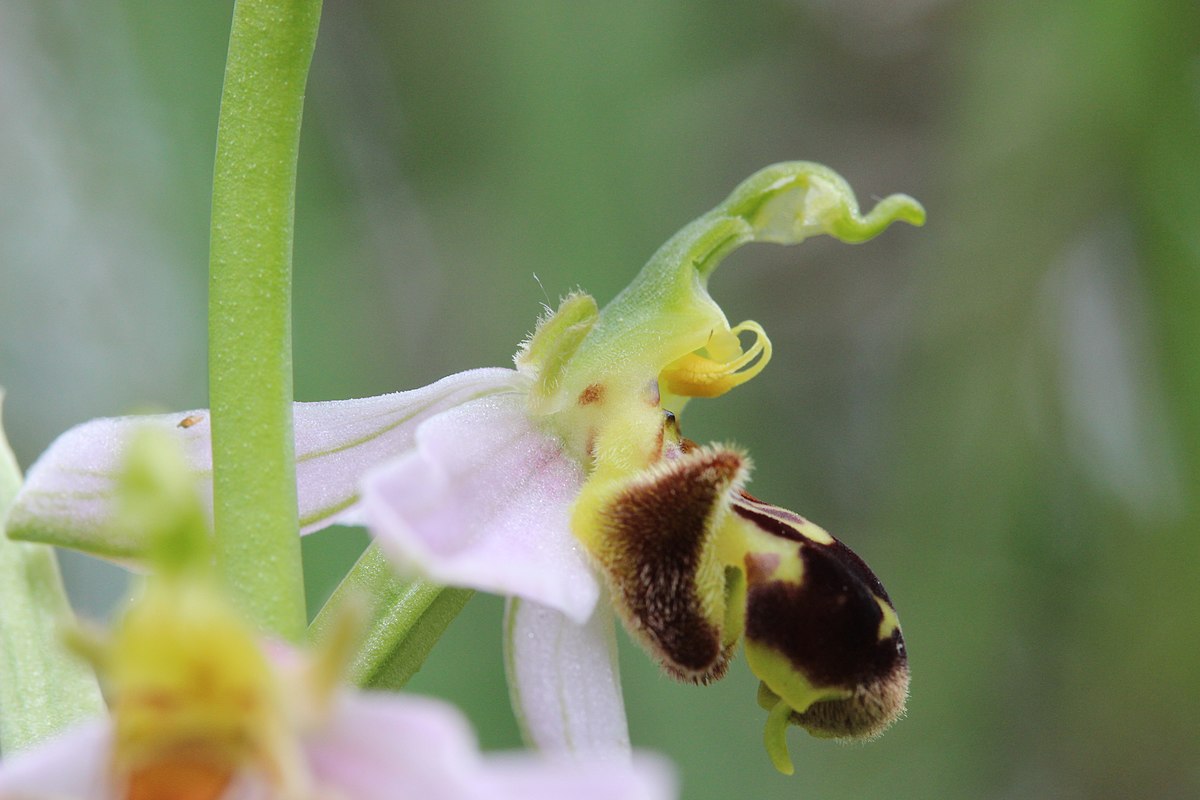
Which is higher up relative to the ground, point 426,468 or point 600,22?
point 600,22

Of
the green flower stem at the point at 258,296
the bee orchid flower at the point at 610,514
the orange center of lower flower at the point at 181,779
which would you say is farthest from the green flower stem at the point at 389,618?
the orange center of lower flower at the point at 181,779

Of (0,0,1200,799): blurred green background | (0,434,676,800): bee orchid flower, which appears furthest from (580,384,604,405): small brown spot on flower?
(0,0,1200,799): blurred green background

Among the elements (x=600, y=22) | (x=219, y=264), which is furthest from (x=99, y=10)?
(x=219, y=264)

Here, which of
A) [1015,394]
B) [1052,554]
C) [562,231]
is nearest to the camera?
[562,231]

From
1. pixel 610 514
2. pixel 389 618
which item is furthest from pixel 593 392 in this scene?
pixel 389 618

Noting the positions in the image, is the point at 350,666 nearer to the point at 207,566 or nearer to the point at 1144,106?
the point at 207,566

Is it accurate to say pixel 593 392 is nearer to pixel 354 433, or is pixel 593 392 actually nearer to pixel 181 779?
pixel 354 433
